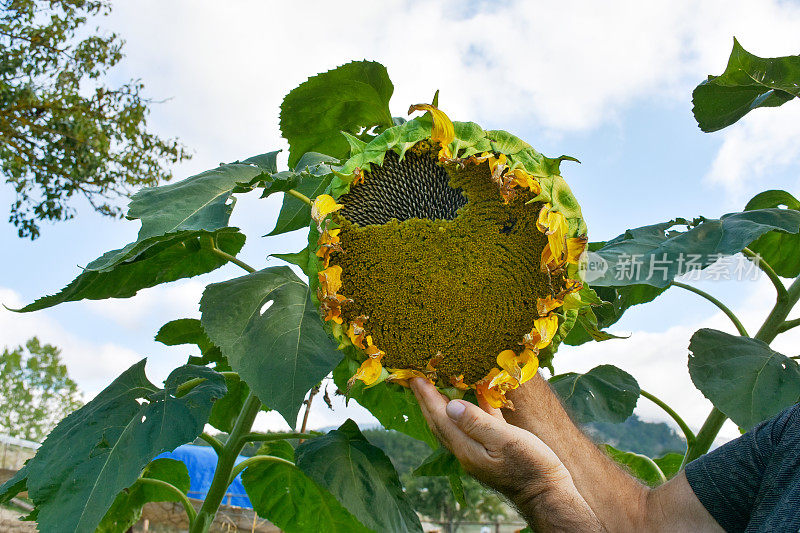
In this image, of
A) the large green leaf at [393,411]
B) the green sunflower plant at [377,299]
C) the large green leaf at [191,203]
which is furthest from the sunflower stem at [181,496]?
the large green leaf at [191,203]

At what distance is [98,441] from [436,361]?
0.74 m

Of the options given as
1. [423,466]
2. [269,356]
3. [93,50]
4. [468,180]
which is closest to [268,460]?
[423,466]

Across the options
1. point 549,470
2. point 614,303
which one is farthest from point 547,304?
point 614,303

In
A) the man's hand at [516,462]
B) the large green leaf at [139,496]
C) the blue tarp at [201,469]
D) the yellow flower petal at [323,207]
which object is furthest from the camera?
the blue tarp at [201,469]

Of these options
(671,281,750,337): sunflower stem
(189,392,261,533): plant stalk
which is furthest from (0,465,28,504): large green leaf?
(671,281,750,337): sunflower stem

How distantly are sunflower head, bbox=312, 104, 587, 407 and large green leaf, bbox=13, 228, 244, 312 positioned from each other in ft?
1.54

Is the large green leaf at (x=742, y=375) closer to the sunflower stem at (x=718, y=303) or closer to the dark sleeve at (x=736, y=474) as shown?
the sunflower stem at (x=718, y=303)

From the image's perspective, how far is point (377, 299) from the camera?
3.48 ft

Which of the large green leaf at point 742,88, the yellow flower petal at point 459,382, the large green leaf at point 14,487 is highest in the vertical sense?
the large green leaf at point 742,88

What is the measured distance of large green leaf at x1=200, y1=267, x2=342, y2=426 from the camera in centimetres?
124

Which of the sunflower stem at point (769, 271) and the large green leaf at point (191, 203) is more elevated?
the sunflower stem at point (769, 271)

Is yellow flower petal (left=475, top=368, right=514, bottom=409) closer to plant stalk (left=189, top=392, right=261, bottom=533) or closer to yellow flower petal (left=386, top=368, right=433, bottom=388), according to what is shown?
yellow flower petal (left=386, top=368, right=433, bottom=388)

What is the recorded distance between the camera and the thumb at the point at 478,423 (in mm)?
1108

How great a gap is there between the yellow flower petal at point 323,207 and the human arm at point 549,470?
0.29m
